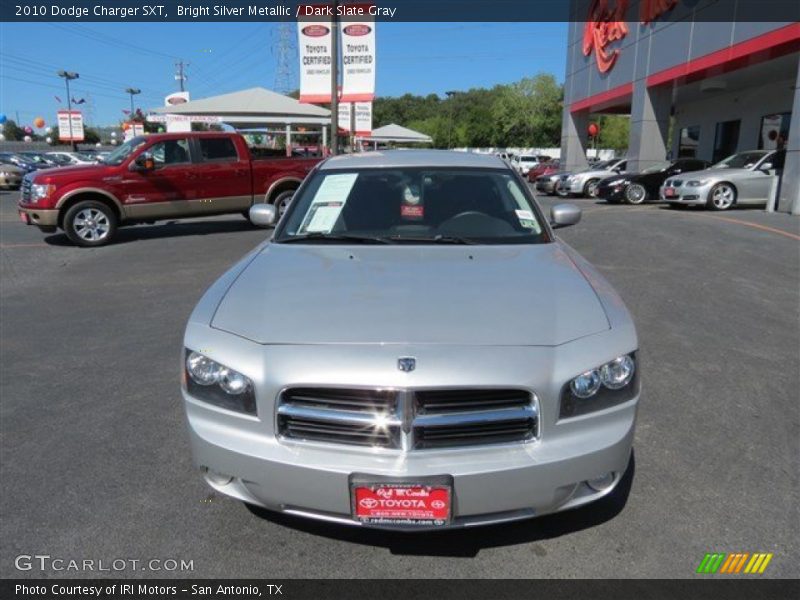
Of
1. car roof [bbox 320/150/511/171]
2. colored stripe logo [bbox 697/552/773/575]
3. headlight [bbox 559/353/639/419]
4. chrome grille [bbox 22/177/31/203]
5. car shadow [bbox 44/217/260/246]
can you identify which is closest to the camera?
headlight [bbox 559/353/639/419]

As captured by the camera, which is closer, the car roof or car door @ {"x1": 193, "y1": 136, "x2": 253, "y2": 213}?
the car roof

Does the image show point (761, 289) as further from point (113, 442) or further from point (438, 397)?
point (113, 442)

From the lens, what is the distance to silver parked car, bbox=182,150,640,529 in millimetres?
2186

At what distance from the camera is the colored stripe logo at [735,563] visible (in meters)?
2.47

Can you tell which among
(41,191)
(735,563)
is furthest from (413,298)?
(41,191)

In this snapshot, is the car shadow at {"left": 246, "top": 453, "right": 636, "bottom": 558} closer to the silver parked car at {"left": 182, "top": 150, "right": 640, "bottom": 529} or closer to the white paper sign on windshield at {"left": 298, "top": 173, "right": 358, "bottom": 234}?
the silver parked car at {"left": 182, "top": 150, "right": 640, "bottom": 529}

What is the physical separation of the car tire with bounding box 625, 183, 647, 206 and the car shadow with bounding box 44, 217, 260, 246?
10.9 m

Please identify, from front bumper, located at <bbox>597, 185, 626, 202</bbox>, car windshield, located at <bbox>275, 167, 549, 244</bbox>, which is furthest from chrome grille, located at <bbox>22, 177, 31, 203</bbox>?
front bumper, located at <bbox>597, 185, 626, 202</bbox>

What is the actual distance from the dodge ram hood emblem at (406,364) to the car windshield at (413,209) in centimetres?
140

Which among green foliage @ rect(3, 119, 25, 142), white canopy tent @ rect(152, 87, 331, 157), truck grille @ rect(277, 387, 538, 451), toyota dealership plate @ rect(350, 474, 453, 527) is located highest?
Result: green foliage @ rect(3, 119, 25, 142)

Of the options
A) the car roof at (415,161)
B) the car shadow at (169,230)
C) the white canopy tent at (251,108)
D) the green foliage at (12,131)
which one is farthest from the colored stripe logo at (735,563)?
the green foliage at (12,131)

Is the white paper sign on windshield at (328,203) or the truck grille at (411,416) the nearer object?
the truck grille at (411,416)

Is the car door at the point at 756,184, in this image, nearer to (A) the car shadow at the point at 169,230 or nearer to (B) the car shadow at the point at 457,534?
(A) the car shadow at the point at 169,230

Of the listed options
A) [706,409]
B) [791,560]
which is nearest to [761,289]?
[706,409]
